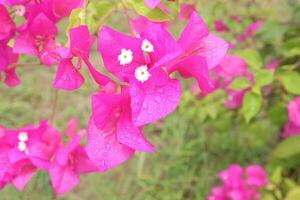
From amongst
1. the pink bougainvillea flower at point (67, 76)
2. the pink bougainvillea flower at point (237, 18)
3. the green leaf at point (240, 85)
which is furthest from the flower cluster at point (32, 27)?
the pink bougainvillea flower at point (237, 18)

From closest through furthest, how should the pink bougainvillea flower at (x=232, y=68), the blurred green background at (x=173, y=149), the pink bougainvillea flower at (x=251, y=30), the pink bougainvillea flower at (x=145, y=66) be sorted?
the pink bougainvillea flower at (x=145, y=66) < the pink bougainvillea flower at (x=232, y=68) < the pink bougainvillea flower at (x=251, y=30) < the blurred green background at (x=173, y=149)

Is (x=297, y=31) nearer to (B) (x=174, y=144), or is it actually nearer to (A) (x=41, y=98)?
(B) (x=174, y=144)

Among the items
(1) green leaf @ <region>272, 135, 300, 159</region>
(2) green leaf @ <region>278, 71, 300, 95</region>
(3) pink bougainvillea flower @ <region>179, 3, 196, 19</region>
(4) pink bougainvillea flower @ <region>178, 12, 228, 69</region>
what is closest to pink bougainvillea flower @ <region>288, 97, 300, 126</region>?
(2) green leaf @ <region>278, 71, 300, 95</region>

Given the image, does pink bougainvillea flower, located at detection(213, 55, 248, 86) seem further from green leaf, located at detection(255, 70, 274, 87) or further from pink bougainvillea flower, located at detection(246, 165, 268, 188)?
pink bougainvillea flower, located at detection(246, 165, 268, 188)

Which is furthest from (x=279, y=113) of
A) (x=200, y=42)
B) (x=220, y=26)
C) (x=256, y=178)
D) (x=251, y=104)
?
(x=200, y=42)

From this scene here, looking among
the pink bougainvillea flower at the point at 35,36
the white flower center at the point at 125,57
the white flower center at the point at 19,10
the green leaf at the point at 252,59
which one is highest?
the white flower center at the point at 125,57

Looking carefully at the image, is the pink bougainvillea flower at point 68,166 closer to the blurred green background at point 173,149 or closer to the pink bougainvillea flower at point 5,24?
the pink bougainvillea flower at point 5,24
